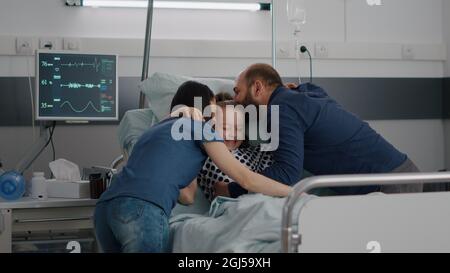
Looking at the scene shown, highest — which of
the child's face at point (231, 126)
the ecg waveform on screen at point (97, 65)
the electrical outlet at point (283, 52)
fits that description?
the electrical outlet at point (283, 52)

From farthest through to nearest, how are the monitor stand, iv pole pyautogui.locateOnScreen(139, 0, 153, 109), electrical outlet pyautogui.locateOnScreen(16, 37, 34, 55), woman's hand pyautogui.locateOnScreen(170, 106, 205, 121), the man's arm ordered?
electrical outlet pyautogui.locateOnScreen(16, 37, 34, 55)
iv pole pyautogui.locateOnScreen(139, 0, 153, 109)
the monitor stand
the man's arm
woman's hand pyautogui.locateOnScreen(170, 106, 205, 121)

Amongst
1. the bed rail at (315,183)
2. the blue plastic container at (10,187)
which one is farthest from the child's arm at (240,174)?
the blue plastic container at (10,187)

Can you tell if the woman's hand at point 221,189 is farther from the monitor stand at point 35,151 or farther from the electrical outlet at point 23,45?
the electrical outlet at point 23,45

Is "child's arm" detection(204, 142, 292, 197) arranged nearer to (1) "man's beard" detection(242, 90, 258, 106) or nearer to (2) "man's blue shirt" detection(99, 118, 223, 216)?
(2) "man's blue shirt" detection(99, 118, 223, 216)

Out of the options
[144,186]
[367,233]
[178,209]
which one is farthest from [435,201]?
[178,209]

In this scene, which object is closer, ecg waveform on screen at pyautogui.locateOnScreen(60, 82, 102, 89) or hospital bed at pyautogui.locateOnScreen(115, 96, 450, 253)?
hospital bed at pyautogui.locateOnScreen(115, 96, 450, 253)

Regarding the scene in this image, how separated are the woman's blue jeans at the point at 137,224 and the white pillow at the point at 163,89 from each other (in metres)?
0.97

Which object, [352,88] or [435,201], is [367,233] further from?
[352,88]

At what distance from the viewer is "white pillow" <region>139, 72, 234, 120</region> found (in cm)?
327

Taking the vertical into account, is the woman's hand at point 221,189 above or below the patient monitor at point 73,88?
below

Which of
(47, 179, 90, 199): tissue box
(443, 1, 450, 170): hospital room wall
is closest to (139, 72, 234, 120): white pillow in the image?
(47, 179, 90, 199): tissue box

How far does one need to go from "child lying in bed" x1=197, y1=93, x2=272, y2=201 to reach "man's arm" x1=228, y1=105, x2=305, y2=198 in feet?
0.66

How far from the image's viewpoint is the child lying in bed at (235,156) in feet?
9.66
